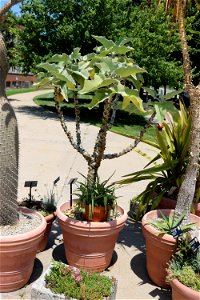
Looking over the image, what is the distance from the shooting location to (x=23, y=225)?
3.43m

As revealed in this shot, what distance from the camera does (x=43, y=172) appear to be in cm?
728

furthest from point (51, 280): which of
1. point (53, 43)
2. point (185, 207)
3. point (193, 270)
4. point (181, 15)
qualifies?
point (53, 43)

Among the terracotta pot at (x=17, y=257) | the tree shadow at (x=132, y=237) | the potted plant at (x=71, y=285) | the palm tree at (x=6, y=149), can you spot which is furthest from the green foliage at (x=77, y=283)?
the tree shadow at (x=132, y=237)

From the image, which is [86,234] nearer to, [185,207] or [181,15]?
[185,207]

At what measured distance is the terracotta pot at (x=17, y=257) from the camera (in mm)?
3039

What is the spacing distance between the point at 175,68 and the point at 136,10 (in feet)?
11.5

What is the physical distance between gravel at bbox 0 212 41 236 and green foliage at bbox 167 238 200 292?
55.4 inches

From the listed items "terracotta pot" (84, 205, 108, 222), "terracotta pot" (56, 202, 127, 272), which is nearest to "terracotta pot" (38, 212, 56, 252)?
"terracotta pot" (56, 202, 127, 272)

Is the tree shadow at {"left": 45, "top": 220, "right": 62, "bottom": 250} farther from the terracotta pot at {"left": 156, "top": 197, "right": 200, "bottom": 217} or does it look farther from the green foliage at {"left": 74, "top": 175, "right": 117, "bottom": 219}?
the terracotta pot at {"left": 156, "top": 197, "right": 200, "bottom": 217}

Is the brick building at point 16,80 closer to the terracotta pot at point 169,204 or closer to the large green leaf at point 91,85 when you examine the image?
the terracotta pot at point 169,204

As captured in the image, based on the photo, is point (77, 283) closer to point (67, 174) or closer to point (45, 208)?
point (45, 208)

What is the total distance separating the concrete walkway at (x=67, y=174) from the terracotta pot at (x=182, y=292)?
49cm

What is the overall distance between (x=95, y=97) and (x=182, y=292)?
70.7 inches

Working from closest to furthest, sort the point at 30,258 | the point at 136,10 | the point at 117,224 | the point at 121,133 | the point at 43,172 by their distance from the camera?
the point at 30,258, the point at 117,224, the point at 43,172, the point at 121,133, the point at 136,10
